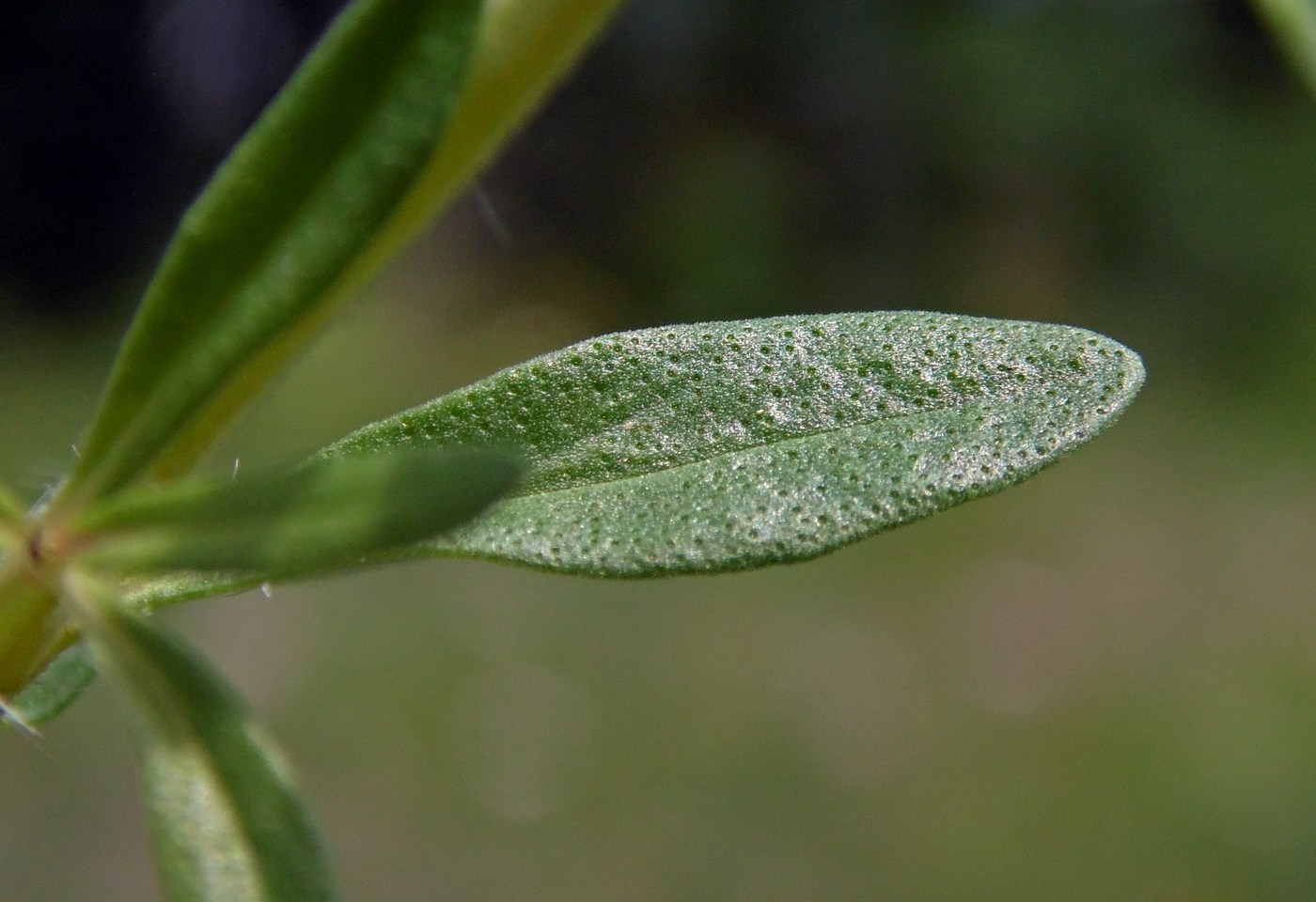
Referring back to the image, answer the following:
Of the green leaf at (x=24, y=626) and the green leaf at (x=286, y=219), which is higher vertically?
the green leaf at (x=286, y=219)

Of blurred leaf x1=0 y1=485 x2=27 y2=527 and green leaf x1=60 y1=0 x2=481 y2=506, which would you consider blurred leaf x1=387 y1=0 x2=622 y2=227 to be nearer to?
green leaf x1=60 y1=0 x2=481 y2=506

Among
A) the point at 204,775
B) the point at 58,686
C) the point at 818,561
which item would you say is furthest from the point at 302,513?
the point at 818,561

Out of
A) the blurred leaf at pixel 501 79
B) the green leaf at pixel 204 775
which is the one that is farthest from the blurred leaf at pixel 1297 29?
the green leaf at pixel 204 775

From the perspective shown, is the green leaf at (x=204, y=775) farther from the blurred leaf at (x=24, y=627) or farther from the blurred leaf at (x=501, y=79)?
the blurred leaf at (x=501, y=79)

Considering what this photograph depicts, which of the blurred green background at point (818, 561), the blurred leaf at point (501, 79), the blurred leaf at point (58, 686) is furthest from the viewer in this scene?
the blurred green background at point (818, 561)

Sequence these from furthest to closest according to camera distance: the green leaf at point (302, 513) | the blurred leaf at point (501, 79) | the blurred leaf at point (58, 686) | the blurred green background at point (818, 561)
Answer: the blurred green background at point (818, 561), the blurred leaf at point (58, 686), the blurred leaf at point (501, 79), the green leaf at point (302, 513)

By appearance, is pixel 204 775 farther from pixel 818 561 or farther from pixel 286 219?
pixel 818 561
